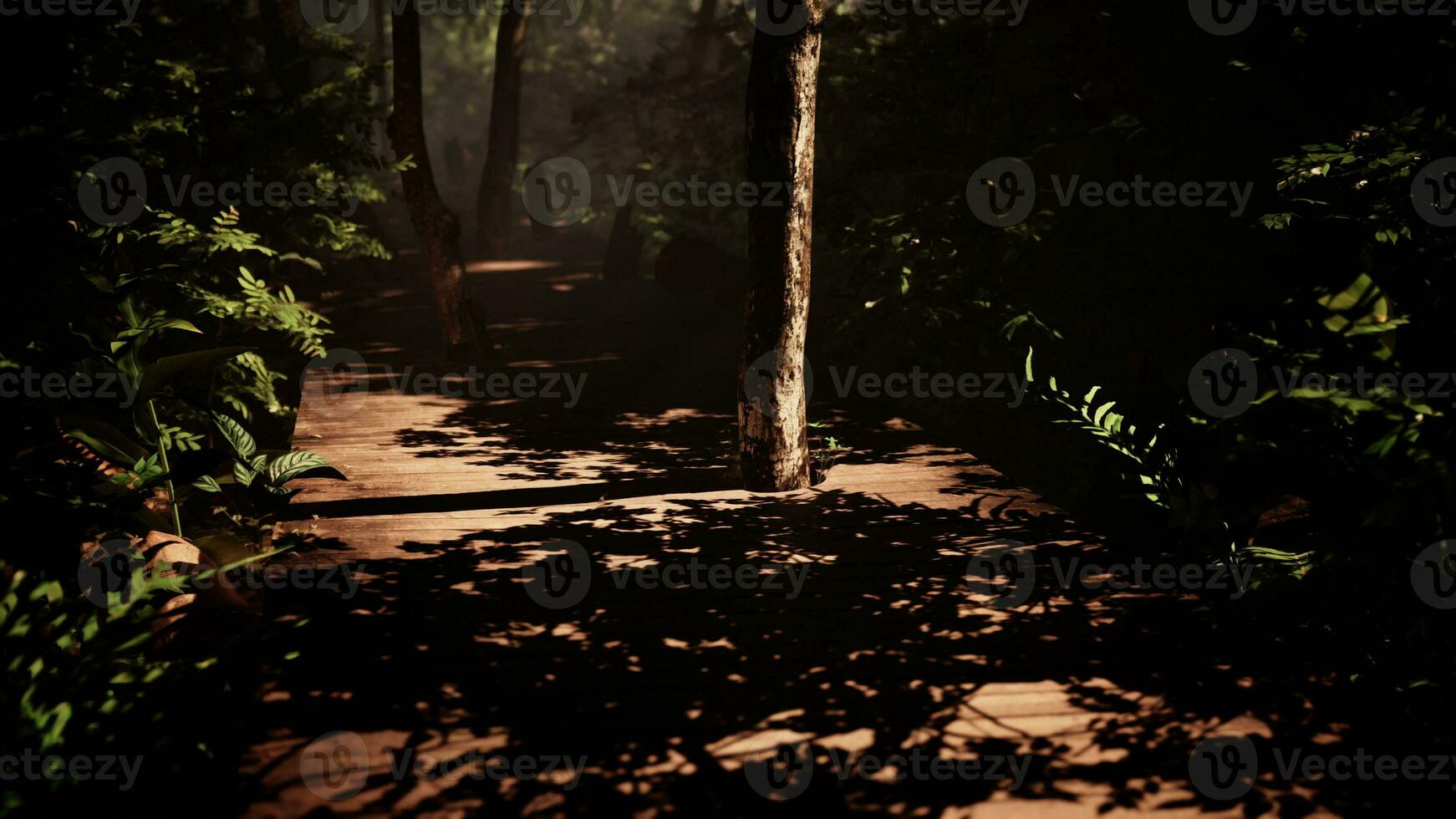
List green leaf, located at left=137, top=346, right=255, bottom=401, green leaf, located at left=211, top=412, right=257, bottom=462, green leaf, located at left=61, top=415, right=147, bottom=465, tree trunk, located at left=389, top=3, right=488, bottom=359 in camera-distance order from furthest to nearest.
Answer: tree trunk, located at left=389, top=3, right=488, bottom=359
green leaf, located at left=211, top=412, right=257, bottom=462
green leaf, located at left=137, top=346, right=255, bottom=401
green leaf, located at left=61, top=415, right=147, bottom=465

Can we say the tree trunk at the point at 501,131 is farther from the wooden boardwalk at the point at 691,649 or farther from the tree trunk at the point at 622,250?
the wooden boardwalk at the point at 691,649

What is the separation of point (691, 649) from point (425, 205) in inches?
352

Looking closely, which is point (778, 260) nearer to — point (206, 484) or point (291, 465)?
point (291, 465)

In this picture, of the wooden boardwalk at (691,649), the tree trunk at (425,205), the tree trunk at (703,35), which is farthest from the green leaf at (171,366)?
the tree trunk at (703,35)

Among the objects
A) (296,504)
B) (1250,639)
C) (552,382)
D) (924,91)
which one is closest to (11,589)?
(296,504)

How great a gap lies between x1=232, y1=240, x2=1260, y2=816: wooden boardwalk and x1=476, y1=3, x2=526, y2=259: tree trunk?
15.9 meters

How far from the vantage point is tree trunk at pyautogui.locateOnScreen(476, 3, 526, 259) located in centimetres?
2342

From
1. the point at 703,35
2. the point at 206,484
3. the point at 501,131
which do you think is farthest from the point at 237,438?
the point at 703,35

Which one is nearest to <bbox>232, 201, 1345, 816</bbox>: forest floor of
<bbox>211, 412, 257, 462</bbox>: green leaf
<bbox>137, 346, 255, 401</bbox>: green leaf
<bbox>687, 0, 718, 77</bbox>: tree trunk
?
<bbox>211, 412, 257, 462</bbox>: green leaf

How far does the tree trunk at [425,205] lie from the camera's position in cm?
1191

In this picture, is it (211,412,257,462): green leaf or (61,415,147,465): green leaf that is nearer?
(61,415,147,465): green leaf

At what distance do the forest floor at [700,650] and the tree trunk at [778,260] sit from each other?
0.49m

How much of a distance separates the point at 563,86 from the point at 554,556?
38096 millimetres

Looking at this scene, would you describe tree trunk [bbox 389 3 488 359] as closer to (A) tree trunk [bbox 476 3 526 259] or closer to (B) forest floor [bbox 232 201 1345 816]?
(B) forest floor [bbox 232 201 1345 816]
